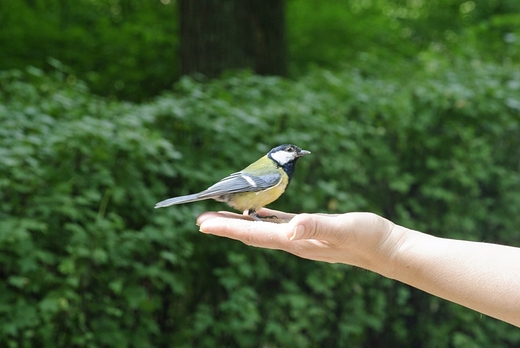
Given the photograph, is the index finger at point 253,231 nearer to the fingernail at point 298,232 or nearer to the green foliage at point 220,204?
the fingernail at point 298,232

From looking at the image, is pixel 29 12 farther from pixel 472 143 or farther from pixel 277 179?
pixel 277 179

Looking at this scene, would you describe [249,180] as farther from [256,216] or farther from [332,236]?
[332,236]

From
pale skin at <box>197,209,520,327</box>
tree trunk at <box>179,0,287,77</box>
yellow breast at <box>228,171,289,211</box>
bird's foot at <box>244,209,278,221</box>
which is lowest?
tree trunk at <box>179,0,287,77</box>

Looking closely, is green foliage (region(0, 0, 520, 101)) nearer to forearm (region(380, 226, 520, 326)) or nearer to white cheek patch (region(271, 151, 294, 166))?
white cheek patch (region(271, 151, 294, 166))

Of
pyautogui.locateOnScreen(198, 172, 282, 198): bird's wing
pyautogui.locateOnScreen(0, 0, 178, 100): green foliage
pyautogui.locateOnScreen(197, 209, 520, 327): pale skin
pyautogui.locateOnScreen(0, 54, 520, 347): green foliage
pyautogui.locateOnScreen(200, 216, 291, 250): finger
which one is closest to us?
pyautogui.locateOnScreen(197, 209, 520, 327): pale skin

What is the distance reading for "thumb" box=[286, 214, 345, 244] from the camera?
1966mm

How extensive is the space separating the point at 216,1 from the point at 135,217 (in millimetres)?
3242

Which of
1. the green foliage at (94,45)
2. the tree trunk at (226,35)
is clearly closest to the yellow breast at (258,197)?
the tree trunk at (226,35)

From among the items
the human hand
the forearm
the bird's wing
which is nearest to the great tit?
the bird's wing

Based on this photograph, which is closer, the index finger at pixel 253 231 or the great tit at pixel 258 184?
the index finger at pixel 253 231

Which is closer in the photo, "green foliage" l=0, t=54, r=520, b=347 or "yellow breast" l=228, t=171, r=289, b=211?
"yellow breast" l=228, t=171, r=289, b=211

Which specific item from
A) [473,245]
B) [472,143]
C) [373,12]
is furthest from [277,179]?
[373,12]

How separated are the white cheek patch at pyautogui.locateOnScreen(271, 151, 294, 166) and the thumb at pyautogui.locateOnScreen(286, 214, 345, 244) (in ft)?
2.63

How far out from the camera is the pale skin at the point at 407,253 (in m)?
2.07
